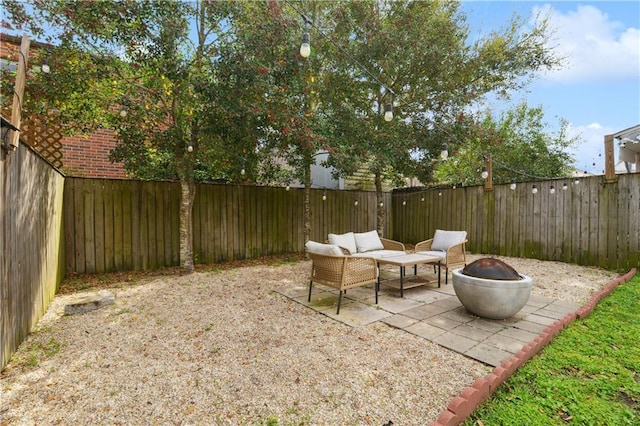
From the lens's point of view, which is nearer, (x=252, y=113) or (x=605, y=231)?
(x=252, y=113)

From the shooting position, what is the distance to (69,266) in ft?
17.3

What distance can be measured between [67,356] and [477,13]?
9.75 metres

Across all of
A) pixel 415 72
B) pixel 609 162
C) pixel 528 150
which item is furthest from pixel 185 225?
pixel 528 150

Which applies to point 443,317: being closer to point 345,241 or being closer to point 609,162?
point 345,241

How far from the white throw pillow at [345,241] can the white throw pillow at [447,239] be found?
1.62m

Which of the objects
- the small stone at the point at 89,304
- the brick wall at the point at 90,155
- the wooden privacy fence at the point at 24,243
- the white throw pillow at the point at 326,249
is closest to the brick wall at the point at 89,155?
the brick wall at the point at 90,155

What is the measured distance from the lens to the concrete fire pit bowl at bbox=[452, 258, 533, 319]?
3.16 m

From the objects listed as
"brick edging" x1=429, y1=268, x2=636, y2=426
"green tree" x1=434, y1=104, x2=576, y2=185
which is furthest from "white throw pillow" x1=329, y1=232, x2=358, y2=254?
"green tree" x1=434, y1=104, x2=576, y2=185

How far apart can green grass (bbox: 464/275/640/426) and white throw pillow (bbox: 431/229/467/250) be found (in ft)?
8.54

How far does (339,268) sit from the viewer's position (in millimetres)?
3742

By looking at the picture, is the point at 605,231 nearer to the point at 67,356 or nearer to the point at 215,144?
the point at 215,144

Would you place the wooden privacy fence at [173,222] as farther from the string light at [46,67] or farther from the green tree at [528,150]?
the green tree at [528,150]

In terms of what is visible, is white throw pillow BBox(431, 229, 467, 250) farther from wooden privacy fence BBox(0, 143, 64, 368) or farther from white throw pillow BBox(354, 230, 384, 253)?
wooden privacy fence BBox(0, 143, 64, 368)

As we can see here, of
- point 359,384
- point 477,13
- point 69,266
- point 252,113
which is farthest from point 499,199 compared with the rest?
point 69,266
